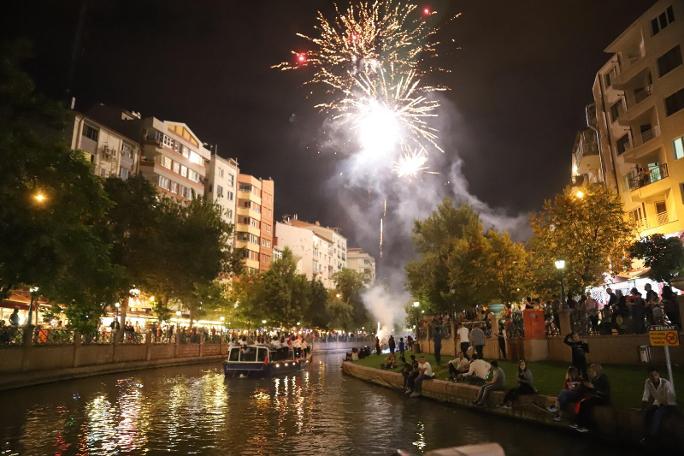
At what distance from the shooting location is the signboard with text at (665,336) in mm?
11258

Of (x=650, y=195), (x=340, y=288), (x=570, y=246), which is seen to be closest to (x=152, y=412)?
(x=570, y=246)

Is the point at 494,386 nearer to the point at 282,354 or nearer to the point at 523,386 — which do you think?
the point at 523,386

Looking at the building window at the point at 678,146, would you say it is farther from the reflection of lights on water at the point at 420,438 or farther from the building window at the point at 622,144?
the reflection of lights on water at the point at 420,438

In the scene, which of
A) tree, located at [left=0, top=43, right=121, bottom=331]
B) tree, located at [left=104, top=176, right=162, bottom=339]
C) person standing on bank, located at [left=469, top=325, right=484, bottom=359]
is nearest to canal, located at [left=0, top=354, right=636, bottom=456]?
person standing on bank, located at [left=469, top=325, right=484, bottom=359]

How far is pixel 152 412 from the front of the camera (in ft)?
50.9

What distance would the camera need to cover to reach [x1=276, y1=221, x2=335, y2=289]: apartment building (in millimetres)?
120938

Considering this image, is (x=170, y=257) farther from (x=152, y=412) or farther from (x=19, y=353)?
(x=152, y=412)

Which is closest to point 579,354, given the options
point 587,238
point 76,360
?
point 587,238

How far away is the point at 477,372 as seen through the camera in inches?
700

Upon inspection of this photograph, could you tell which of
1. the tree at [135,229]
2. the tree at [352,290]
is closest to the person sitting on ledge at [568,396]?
the tree at [135,229]

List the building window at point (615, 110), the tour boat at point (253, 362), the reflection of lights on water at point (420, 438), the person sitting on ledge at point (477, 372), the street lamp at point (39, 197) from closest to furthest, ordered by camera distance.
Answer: the reflection of lights on water at point (420, 438)
the person sitting on ledge at point (477, 372)
the street lamp at point (39, 197)
the tour boat at point (253, 362)
the building window at point (615, 110)

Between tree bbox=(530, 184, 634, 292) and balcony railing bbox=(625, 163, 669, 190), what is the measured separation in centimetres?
373

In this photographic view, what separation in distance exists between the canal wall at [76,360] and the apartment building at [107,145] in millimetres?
18608

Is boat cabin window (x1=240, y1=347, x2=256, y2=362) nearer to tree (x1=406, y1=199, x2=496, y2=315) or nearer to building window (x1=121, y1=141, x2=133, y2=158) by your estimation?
tree (x1=406, y1=199, x2=496, y2=315)
